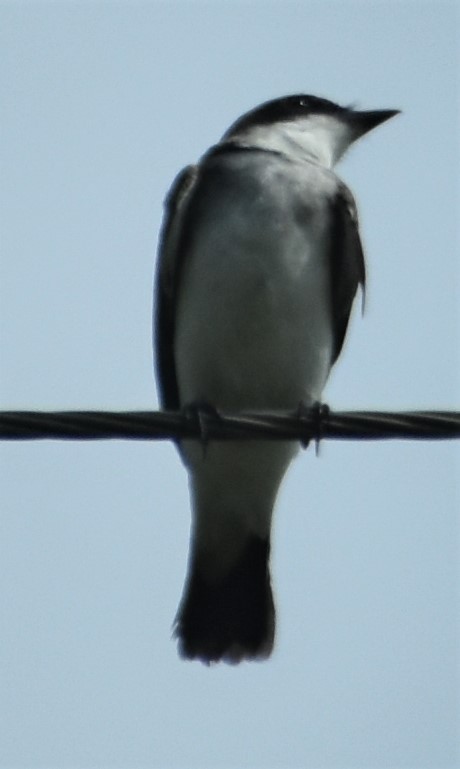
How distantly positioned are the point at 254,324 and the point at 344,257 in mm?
659

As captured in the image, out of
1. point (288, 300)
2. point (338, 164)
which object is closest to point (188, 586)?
point (288, 300)

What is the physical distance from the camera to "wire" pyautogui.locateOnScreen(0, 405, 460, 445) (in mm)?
4680

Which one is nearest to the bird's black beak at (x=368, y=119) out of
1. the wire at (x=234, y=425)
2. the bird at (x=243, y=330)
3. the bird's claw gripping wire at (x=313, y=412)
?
the bird at (x=243, y=330)

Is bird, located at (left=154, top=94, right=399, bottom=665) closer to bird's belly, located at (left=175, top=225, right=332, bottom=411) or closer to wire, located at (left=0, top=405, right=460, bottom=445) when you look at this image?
bird's belly, located at (left=175, top=225, right=332, bottom=411)

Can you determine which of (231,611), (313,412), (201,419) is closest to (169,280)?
(313,412)

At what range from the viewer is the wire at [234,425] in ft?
15.4

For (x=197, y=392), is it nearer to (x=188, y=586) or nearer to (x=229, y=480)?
(x=229, y=480)

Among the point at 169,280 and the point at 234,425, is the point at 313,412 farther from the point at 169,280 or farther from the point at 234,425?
the point at 169,280

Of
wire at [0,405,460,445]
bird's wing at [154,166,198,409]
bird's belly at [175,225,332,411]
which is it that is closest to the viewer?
wire at [0,405,460,445]

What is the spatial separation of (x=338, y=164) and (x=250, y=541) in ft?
7.46

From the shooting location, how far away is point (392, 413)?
4.76 meters

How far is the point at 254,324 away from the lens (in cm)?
671

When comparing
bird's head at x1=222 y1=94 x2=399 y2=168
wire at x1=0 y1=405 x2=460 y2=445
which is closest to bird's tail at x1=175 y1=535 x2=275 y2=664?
bird's head at x1=222 y1=94 x2=399 y2=168

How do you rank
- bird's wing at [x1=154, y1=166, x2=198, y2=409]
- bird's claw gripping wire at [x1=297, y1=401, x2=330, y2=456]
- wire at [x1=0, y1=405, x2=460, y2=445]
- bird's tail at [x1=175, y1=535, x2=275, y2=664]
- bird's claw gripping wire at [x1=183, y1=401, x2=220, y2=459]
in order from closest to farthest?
wire at [x1=0, y1=405, x2=460, y2=445] < bird's claw gripping wire at [x1=183, y1=401, x2=220, y2=459] < bird's claw gripping wire at [x1=297, y1=401, x2=330, y2=456] < bird's wing at [x1=154, y1=166, x2=198, y2=409] < bird's tail at [x1=175, y1=535, x2=275, y2=664]
